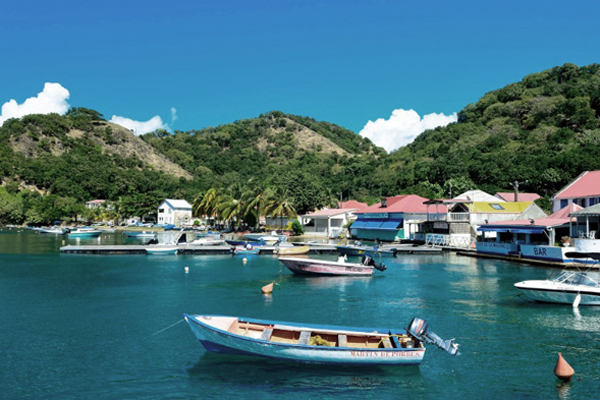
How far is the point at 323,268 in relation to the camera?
42.3 meters

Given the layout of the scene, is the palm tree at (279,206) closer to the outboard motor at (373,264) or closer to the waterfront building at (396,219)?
the waterfront building at (396,219)

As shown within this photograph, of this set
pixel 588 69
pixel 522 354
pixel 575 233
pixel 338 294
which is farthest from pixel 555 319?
pixel 588 69

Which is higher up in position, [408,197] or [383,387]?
[408,197]

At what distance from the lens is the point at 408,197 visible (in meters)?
80.4

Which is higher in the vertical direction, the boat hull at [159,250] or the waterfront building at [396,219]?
the waterfront building at [396,219]

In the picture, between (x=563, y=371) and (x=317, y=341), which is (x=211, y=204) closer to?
(x=317, y=341)

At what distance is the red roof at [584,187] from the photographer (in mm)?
56312

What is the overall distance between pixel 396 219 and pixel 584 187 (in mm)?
27385

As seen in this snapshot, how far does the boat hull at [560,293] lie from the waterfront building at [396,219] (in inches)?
1720

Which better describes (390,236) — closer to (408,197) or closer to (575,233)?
(408,197)

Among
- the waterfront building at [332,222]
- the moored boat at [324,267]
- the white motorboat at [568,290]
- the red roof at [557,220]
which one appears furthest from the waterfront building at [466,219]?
the white motorboat at [568,290]

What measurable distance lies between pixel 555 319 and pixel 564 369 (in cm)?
1011

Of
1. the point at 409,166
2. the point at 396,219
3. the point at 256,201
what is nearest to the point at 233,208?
the point at 256,201

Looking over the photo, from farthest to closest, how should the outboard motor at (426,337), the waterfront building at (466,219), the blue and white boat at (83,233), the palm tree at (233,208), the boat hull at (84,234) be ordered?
the palm tree at (233,208) < the blue and white boat at (83,233) < the boat hull at (84,234) < the waterfront building at (466,219) < the outboard motor at (426,337)
